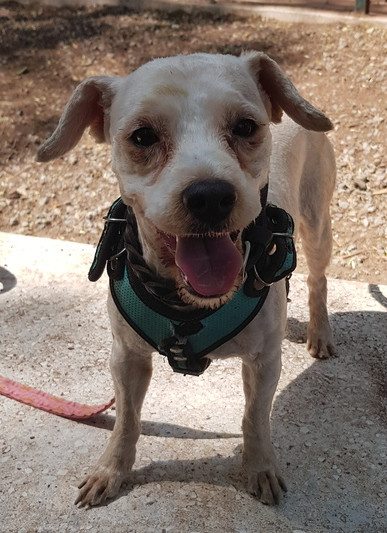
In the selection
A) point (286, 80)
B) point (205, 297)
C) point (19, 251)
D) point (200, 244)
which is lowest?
point (19, 251)

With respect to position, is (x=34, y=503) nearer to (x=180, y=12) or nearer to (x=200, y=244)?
(x=200, y=244)

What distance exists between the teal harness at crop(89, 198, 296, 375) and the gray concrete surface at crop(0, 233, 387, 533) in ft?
2.16

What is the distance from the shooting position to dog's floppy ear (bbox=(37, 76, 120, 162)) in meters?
2.46

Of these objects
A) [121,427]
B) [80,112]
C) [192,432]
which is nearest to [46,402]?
[121,427]

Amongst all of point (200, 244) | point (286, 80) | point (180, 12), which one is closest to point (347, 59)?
point (180, 12)

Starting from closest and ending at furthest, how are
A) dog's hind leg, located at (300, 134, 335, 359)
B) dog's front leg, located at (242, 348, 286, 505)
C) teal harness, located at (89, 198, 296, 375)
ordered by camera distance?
teal harness, located at (89, 198, 296, 375)
dog's front leg, located at (242, 348, 286, 505)
dog's hind leg, located at (300, 134, 335, 359)

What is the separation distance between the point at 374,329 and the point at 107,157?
12.2 ft

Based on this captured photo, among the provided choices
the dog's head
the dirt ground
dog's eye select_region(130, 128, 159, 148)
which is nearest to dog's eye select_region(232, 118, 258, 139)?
→ the dog's head

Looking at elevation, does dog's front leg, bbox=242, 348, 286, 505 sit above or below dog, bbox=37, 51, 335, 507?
below

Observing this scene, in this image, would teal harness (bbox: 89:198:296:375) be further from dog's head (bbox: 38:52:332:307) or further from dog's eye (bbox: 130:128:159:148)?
dog's eye (bbox: 130:128:159:148)

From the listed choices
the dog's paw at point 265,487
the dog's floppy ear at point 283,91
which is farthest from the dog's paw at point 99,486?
the dog's floppy ear at point 283,91

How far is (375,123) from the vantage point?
21.7ft

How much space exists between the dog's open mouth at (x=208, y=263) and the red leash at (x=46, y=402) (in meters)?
1.22

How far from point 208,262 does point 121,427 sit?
106 centimetres
